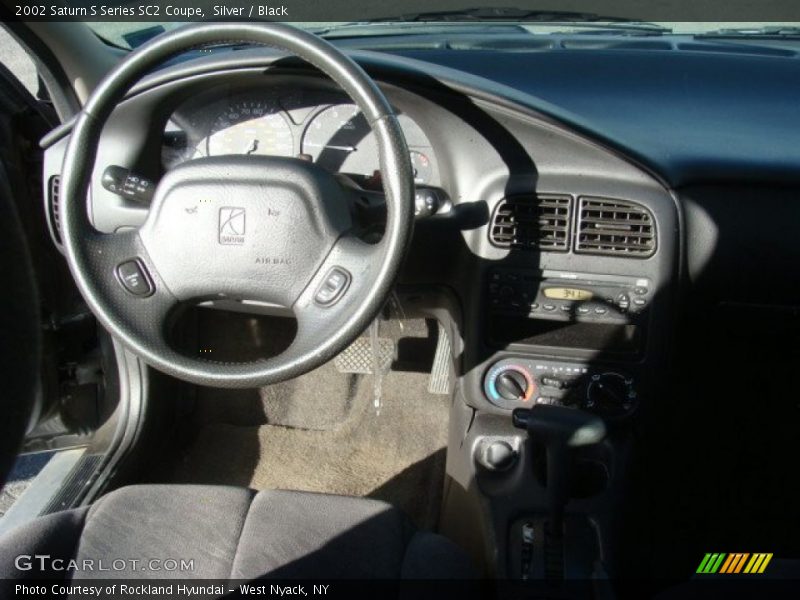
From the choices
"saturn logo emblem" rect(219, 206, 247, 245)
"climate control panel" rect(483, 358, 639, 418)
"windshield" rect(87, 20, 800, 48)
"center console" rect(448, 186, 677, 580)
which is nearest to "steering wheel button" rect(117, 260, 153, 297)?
"saturn logo emblem" rect(219, 206, 247, 245)

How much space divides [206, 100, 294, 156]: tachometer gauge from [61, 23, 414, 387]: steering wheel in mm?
301

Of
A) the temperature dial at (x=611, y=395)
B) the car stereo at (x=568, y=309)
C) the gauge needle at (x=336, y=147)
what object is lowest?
the temperature dial at (x=611, y=395)

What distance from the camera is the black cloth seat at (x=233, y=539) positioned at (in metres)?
1.79

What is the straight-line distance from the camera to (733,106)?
2.31 m

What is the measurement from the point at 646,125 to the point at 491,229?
540 mm

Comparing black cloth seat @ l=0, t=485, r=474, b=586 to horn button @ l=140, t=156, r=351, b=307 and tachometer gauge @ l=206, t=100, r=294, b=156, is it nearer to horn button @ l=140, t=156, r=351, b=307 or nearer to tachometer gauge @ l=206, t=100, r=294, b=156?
horn button @ l=140, t=156, r=351, b=307

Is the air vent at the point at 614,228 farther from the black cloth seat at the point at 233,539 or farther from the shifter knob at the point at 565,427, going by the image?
the black cloth seat at the point at 233,539

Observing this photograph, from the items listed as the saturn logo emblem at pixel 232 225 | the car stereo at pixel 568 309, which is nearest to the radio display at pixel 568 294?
the car stereo at pixel 568 309

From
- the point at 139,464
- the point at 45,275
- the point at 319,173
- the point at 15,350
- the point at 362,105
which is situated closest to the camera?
the point at 15,350

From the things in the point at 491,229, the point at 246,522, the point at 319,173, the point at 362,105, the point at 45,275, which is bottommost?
the point at 246,522

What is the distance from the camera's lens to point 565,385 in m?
2.16

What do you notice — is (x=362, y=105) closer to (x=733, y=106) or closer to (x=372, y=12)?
(x=733, y=106)

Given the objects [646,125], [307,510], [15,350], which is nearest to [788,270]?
[646,125]

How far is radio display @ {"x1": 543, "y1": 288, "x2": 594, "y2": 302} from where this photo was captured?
2.04 m
